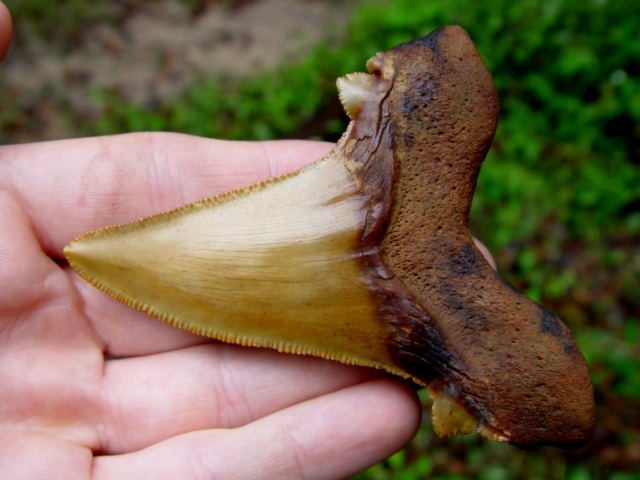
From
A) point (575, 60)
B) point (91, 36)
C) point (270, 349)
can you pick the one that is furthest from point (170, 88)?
point (575, 60)

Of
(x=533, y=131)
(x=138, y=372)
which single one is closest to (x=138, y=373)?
(x=138, y=372)

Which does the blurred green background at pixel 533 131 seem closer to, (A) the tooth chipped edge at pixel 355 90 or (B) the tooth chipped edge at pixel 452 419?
(B) the tooth chipped edge at pixel 452 419

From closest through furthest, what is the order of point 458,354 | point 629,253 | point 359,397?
point 458,354 → point 359,397 → point 629,253

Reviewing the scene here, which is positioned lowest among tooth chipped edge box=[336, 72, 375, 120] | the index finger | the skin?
the skin

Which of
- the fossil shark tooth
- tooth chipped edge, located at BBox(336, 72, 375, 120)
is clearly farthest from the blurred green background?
tooth chipped edge, located at BBox(336, 72, 375, 120)

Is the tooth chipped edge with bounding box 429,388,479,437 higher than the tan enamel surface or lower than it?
lower

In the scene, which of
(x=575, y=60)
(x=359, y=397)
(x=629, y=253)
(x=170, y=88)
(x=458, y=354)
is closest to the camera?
(x=458, y=354)

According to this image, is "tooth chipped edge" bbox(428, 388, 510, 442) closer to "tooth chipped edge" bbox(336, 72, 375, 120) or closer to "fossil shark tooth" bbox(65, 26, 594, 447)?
"fossil shark tooth" bbox(65, 26, 594, 447)

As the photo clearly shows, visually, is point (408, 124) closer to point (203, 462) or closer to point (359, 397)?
point (359, 397)
